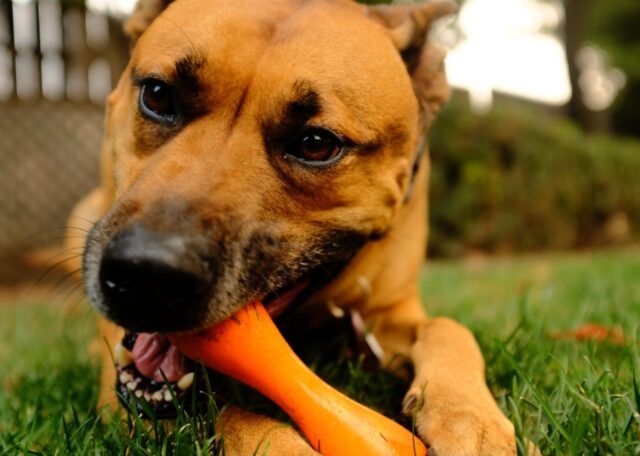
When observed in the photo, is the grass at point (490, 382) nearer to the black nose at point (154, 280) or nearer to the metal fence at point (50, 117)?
the black nose at point (154, 280)

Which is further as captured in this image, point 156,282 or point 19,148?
point 19,148

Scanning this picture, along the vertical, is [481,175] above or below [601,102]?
above

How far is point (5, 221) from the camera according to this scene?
674 cm

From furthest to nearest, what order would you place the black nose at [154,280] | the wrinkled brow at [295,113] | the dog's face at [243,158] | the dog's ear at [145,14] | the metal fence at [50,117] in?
1. the metal fence at [50,117]
2. the dog's ear at [145,14]
3. the wrinkled brow at [295,113]
4. the dog's face at [243,158]
5. the black nose at [154,280]

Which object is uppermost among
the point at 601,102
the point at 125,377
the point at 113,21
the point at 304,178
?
the point at 304,178

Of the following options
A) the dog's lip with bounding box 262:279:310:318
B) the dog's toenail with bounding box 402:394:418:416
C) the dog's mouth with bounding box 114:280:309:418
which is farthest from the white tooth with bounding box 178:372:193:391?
the dog's toenail with bounding box 402:394:418:416

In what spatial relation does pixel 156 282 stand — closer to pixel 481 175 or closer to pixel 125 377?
pixel 125 377

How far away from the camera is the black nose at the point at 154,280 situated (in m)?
1.55

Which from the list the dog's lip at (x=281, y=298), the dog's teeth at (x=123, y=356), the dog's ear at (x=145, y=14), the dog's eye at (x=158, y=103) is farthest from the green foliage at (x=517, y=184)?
the dog's teeth at (x=123, y=356)

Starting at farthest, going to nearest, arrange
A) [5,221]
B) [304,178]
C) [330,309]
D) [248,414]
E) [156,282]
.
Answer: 1. [5,221]
2. [330,309]
3. [304,178]
4. [248,414]
5. [156,282]


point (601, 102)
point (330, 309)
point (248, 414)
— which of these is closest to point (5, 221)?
point (330, 309)

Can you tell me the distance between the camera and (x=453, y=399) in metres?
1.77

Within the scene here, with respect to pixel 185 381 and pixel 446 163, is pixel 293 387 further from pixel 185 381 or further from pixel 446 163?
pixel 446 163

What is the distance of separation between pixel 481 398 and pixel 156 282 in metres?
0.91
